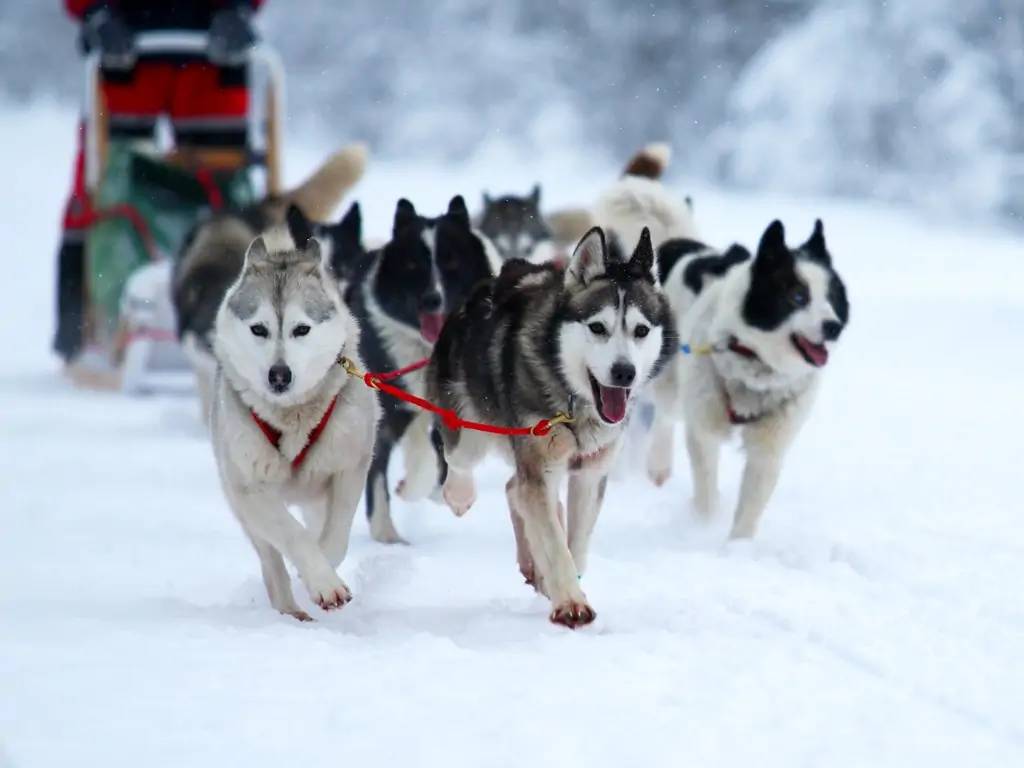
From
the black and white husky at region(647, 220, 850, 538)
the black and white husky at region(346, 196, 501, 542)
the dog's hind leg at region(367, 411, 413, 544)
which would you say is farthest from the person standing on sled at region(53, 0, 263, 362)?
the black and white husky at region(647, 220, 850, 538)

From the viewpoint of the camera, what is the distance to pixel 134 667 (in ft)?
7.50

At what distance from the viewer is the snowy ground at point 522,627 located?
2008 mm

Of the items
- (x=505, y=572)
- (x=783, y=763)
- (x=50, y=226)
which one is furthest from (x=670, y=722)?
(x=50, y=226)

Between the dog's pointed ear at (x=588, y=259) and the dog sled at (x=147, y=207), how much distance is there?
3697mm

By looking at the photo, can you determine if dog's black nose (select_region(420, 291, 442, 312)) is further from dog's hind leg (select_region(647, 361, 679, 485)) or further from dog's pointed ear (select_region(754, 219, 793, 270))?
dog's hind leg (select_region(647, 361, 679, 485))

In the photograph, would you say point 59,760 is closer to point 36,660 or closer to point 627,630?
point 36,660

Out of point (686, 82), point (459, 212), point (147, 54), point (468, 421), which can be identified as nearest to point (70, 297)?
point (147, 54)

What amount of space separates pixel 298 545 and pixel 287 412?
0.90ft

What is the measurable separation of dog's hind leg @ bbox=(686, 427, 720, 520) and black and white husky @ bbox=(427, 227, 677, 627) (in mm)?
969

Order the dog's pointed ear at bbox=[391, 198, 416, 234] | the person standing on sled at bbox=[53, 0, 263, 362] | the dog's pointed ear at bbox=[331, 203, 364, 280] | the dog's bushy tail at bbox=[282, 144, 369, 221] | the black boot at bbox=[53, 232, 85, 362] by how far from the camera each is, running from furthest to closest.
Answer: the black boot at bbox=[53, 232, 85, 362], the person standing on sled at bbox=[53, 0, 263, 362], the dog's bushy tail at bbox=[282, 144, 369, 221], the dog's pointed ear at bbox=[331, 203, 364, 280], the dog's pointed ear at bbox=[391, 198, 416, 234]

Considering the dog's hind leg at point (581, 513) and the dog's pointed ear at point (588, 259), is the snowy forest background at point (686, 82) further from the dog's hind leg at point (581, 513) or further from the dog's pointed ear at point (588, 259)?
the dog's pointed ear at point (588, 259)

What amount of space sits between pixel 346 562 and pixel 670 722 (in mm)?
1474

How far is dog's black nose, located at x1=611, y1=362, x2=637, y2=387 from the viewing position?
2.58m

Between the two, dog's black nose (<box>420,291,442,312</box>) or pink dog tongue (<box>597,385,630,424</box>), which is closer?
pink dog tongue (<box>597,385,630,424</box>)
